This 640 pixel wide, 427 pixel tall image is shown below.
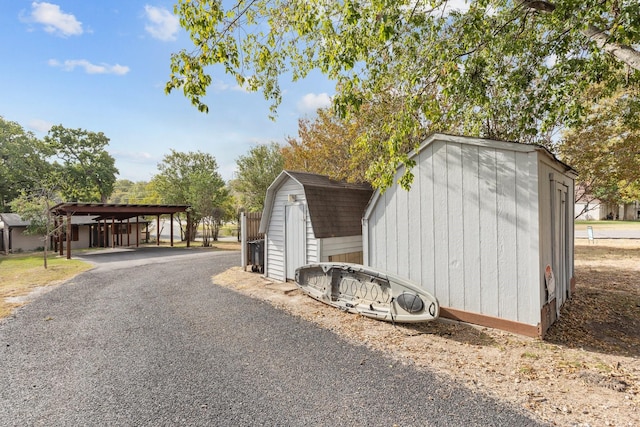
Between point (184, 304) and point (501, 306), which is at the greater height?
point (501, 306)

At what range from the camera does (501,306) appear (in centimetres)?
496

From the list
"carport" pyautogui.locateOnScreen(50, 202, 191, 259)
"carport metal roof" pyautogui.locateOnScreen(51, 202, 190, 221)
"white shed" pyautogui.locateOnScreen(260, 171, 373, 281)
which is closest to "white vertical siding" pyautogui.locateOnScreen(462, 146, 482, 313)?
"white shed" pyautogui.locateOnScreen(260, 171, 373, 281)

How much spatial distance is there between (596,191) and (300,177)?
18.4 m

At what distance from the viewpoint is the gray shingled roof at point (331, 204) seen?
27.7 feet

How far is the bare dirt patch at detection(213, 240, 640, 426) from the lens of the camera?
3110mm

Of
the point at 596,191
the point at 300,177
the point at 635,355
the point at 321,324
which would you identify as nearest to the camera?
the point at 635,355

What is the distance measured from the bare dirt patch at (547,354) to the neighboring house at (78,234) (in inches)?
955

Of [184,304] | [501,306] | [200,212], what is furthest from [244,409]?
[200,212]

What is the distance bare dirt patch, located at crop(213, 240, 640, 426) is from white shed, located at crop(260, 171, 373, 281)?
73.1 inches

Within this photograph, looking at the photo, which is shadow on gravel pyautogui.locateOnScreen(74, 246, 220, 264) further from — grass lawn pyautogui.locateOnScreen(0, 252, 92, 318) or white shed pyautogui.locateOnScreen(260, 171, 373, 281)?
white shed pyautogui.locateOnScreen(260, 171, 373, 281)

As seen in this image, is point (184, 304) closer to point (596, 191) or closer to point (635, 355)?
point (635, 355)

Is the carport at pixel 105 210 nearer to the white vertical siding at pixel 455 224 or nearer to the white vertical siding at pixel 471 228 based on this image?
the white vertical siding at pixel 471 228

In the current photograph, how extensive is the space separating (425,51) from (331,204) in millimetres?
4677

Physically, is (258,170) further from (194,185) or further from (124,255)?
(124,255)
